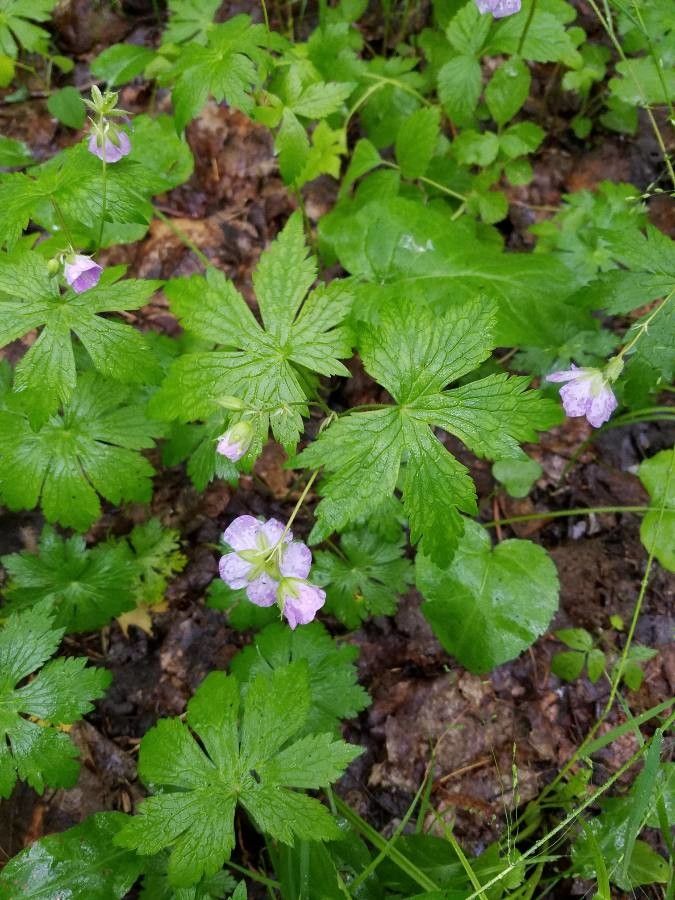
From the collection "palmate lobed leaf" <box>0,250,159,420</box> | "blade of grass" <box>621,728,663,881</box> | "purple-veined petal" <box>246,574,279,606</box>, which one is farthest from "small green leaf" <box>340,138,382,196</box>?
"blade of grass" <box>621,728,663,881</box>

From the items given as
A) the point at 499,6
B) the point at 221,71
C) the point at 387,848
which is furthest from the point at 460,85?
the point at 387,848

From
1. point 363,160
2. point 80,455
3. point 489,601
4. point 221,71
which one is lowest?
point 489,601

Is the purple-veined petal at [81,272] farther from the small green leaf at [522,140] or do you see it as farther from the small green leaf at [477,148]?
the small green leaf at [522,140]

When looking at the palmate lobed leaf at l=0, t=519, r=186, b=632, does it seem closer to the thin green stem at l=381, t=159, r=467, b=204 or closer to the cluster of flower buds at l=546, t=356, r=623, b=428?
the cluster of flower buds at l=546, t=356, r=623, b=428

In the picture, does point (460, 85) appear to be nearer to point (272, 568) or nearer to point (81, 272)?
point (81, 272)

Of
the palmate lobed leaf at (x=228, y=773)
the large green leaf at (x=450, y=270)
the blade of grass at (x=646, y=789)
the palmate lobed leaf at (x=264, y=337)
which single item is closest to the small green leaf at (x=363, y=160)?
the large green leaf at (x=450, y=270)

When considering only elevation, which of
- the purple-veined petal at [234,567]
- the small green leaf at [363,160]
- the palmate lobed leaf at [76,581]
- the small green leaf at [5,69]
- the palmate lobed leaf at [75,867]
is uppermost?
the small green leaf at [5,69]
